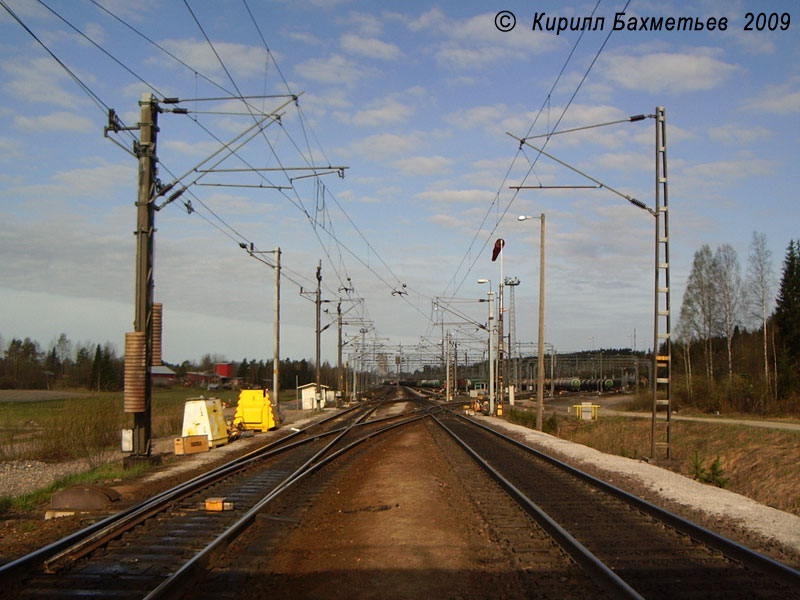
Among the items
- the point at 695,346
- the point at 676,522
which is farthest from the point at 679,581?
the point at 695,346

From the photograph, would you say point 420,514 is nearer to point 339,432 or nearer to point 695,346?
point 339,432

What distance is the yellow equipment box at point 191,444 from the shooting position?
22.1 meters

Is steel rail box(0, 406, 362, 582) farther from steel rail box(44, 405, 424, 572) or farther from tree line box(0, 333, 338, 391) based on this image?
tree line box(0, 333, 338, 391)

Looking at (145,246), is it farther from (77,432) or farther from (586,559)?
(586,559)

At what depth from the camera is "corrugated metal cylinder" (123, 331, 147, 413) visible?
17.7 meters

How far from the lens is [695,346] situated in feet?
265

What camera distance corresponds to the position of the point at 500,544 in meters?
9.37

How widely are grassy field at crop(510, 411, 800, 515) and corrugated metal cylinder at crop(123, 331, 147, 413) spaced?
1403cm

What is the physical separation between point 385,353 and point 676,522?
352 ft

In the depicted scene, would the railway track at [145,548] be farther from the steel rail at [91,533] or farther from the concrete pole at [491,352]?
the concrete pole at [491,352]

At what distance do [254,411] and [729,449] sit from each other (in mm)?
19746

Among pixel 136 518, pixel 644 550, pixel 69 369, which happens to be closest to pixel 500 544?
pixel 644 550

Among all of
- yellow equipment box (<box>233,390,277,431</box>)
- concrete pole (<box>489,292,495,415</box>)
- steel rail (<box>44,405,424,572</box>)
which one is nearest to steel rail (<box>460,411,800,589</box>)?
steel rail (<box>44,405,424,572</box>)

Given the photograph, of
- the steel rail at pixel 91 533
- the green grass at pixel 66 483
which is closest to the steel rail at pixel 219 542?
the steel rail at pixel 91 533
